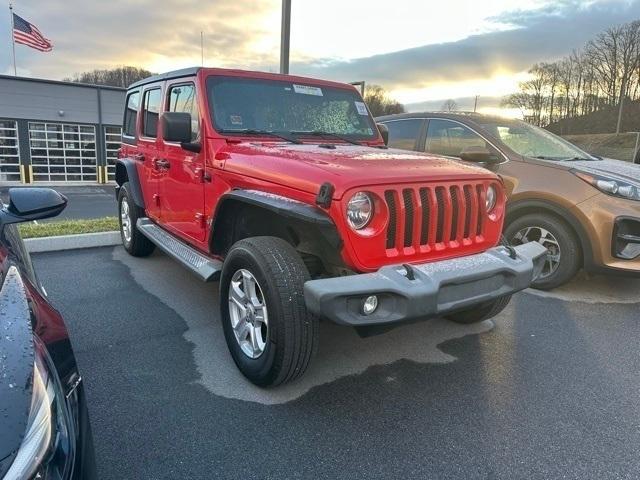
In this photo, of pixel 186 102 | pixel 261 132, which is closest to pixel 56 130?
pixel 186 102

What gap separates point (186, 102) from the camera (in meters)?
4.12

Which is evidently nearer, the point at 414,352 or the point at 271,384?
the point at 271,384

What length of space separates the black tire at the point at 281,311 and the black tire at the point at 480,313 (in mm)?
1595

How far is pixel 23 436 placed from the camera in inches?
46.9

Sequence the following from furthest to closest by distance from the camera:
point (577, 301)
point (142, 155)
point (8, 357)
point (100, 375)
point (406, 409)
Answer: point (142, 155), point (577, 301), point (100, 375), point (406, 409), point (8, 357)

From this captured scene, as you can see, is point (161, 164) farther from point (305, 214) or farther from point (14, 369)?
point (14, 369)

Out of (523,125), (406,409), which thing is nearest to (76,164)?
(523,125)

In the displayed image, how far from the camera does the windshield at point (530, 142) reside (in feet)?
17.8

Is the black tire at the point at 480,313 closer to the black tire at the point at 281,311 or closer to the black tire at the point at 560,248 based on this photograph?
the black tire at the point at 560,248

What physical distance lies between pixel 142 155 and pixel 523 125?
178 inches

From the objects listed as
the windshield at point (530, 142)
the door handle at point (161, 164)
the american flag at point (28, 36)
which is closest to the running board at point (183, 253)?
the door handle at point (161, 164)

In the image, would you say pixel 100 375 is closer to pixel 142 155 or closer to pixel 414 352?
pixel 414 352

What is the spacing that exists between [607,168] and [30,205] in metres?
5.27

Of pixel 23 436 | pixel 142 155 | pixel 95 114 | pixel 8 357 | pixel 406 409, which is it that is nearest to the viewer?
pixel 23 436
